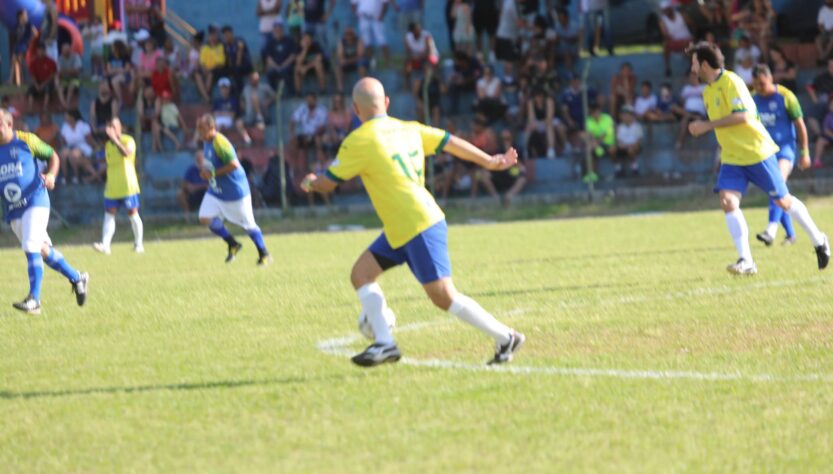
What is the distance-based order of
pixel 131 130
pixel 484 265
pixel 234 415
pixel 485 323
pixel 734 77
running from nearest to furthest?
pixel 234 415 → pixel 485 323 → pixel 734 77 → pixel 484 265 → pixel 131 130

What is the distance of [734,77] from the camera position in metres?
13.1

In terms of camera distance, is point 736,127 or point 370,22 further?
point 370,22

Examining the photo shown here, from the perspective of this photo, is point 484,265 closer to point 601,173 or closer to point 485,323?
point 485,323

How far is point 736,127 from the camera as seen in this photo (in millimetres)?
13531

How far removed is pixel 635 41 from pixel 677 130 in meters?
3.37

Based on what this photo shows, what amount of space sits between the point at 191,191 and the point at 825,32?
11.8 meters

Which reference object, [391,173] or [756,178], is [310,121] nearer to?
[756,178]

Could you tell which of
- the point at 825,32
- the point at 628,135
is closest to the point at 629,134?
the point at 628,135

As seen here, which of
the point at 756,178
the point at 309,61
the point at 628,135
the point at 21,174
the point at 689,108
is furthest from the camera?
the point at 309,61

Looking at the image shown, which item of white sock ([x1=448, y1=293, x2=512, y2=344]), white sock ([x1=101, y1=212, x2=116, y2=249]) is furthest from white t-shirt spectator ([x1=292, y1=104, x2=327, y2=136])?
white sock ([x1=448, y1=293, x2=512, y2=344])

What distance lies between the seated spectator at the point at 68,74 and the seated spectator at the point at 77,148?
57.1 inches

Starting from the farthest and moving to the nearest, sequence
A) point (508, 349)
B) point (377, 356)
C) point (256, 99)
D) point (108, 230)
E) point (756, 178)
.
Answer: point (256, 99)
point (108, 230)
point (756, 178)
point (508, 349)
point (377, 356)

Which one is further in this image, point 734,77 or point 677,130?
point 677,130

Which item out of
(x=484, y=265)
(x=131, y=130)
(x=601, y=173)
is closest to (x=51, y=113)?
(x=131, y=130)
